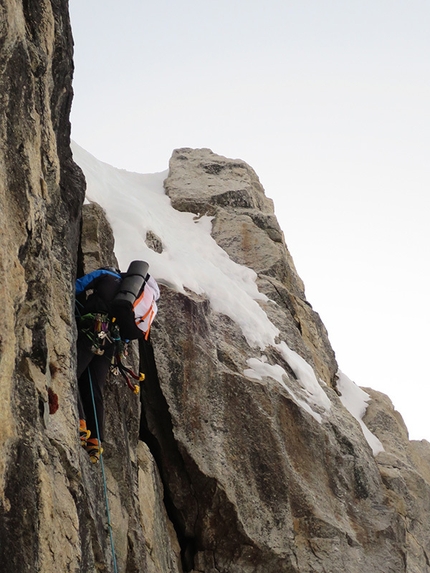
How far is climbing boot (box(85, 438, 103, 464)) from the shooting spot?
834 centimetres

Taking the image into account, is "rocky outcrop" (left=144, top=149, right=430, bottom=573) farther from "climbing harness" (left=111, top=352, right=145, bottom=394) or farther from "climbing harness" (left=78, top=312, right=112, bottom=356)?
"climbing harness" (left=78, top=312, right=112, bottom=356)

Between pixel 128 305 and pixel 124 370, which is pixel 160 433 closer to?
pixel 124 370

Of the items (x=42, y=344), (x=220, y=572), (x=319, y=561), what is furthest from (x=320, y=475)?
(x=42, y=344)

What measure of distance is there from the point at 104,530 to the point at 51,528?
6.93ft

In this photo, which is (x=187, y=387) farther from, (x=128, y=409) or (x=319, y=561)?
(x=319, y=561)

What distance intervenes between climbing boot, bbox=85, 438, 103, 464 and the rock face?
6.7 inches

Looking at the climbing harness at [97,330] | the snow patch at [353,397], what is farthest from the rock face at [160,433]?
the climbing harness at [97,330]

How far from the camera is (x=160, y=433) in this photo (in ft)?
37.2

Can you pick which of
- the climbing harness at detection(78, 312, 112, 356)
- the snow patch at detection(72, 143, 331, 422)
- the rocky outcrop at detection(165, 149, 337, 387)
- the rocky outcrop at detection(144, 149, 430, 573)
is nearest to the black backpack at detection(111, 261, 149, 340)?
the climbing harness at detection(78, 312, 112, 356)

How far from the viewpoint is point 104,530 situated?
820cm

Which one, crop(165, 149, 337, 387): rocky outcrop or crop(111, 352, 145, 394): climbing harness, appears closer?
crop(111, 352, 145, 394): climbing harness

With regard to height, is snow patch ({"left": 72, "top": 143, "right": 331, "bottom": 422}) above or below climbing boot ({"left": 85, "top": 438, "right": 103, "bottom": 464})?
above

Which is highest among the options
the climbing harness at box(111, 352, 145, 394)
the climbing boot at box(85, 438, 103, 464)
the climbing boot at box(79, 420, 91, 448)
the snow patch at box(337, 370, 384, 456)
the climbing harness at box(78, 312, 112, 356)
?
the snow patch at box(337, 370, 384, 456)

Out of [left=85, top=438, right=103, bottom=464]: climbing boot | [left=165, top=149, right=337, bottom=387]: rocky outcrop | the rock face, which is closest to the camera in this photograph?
the rock face
